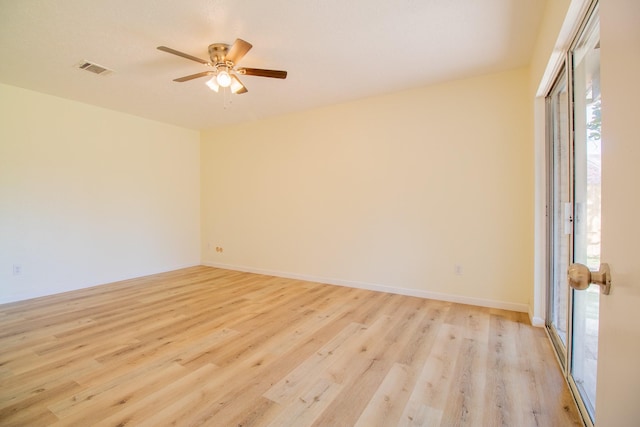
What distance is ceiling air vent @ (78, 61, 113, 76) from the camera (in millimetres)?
2898

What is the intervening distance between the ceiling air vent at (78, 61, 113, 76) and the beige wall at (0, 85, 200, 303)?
1274mm

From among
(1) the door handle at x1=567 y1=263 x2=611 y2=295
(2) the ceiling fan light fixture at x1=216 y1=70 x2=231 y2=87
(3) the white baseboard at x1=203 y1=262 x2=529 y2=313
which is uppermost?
(2) the ceiling fan light fixture at x1=216 y1=70 x2=231 y2=87

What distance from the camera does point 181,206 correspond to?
5383mm

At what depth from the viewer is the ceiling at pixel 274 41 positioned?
2117 mm

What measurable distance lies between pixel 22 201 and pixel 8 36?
2046mm

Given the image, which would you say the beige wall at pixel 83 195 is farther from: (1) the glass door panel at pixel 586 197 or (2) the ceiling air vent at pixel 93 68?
(1) the glass door panel at pixel 586 197

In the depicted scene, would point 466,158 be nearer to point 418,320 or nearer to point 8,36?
point 418,320

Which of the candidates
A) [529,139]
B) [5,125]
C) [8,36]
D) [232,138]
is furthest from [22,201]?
[529,139]

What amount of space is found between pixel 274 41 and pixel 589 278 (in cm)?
267

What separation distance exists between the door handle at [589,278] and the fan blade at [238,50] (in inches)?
93.1

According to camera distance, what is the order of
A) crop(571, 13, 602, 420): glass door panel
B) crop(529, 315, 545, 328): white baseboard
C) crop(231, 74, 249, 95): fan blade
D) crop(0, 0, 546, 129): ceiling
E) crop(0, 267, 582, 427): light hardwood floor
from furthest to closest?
1. crop(231, 74, 249, 95): fan blade
2. crop(529, 315, 545, 328): white baseboard
3. crop(0, 0, 546, 129): ceiling
4. crop(0, 267, 582, 427): light hardwood floor
5. crop(571, 13, 602, 420): glass door panel

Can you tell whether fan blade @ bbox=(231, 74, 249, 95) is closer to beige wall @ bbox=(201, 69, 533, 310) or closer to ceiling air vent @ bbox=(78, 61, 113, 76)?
ceiling air vent @ bbox=(78, 61, 113, 76)

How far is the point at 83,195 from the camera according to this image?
4.10 metres

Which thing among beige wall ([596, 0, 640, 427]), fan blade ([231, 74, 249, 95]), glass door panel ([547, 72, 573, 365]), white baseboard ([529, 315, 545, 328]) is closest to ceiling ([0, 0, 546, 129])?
fan blade ([231, 74, 249, 95])
